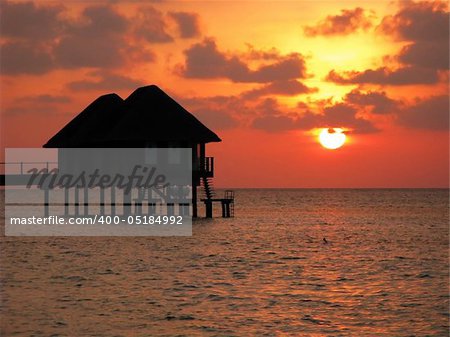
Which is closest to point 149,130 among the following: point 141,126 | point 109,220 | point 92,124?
point 141,126

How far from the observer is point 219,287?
28.0 meters

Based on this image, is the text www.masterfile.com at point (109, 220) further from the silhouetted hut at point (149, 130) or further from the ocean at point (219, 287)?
the ocean at point (219, 287)

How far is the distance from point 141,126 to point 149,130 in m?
0.68

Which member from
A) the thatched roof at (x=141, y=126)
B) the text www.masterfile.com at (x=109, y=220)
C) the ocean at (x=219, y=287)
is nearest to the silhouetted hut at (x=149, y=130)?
the thatched roof at (x=141, y=126)

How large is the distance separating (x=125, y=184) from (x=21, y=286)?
26604 millimetres

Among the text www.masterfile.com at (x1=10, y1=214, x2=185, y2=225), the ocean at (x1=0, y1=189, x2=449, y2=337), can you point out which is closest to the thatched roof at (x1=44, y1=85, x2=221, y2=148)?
the ocean at (x1=0, y1=189, x2=449, y2=337)

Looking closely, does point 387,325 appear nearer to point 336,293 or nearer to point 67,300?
point 336,293

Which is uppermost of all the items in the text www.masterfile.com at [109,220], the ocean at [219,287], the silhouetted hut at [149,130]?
the silhouetted hut at [149,130]

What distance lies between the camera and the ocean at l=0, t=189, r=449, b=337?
20.9 metres

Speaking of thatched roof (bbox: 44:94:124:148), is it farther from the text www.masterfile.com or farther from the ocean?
the text www.masterfile.com

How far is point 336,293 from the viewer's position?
26.6 meters

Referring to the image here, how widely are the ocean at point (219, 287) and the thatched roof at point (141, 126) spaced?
645cm

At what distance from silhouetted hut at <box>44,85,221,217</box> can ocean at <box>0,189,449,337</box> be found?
6290mm

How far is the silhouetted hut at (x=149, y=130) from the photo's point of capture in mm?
51750
